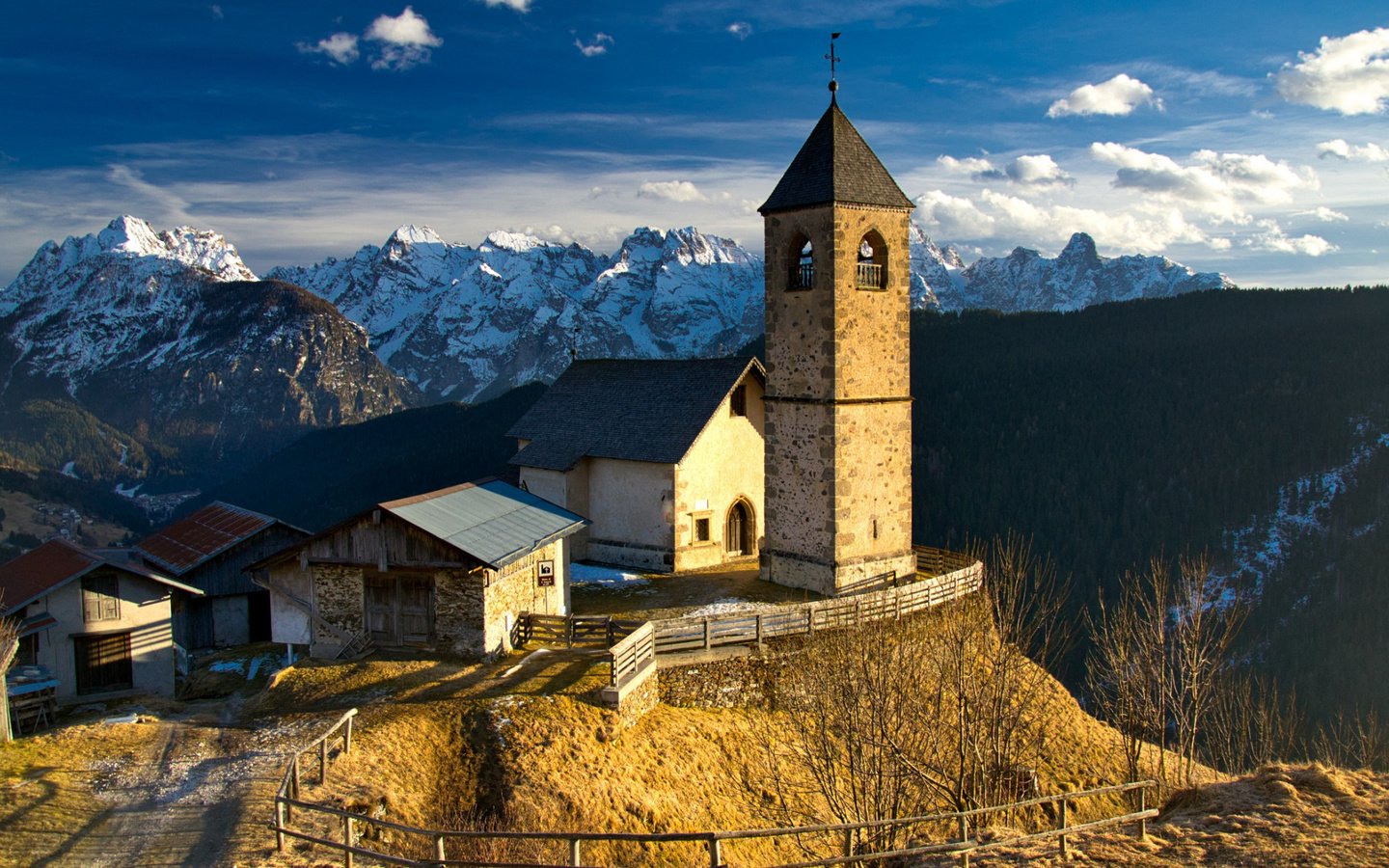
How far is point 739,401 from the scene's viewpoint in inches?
1572

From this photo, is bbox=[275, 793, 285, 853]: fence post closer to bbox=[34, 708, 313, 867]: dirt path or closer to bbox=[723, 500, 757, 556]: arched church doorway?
bbox=[34, 708, 313, 867]: dirt path

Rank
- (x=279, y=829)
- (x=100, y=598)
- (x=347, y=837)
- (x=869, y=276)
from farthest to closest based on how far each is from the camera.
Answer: (x=869, y=276) → (x=100, y=598) → (x=347, y=837) → (x=279, y=829)

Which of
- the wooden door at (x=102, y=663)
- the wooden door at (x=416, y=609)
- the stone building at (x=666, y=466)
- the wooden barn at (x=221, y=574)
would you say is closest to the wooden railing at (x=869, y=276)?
the stone building at (x=666, y=466)

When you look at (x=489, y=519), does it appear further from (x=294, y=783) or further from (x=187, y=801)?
(x=187, y=801)

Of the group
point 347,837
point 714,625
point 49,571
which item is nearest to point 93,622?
point 49,571

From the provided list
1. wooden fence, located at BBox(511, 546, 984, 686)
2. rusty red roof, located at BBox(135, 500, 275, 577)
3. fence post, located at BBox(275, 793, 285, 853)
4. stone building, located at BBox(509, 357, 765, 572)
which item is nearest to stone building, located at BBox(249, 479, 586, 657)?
wooden fence, located at BBox(511, 546, 984, 686)

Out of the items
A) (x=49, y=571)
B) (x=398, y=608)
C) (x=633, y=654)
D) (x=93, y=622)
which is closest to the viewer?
(x=633, y=654)

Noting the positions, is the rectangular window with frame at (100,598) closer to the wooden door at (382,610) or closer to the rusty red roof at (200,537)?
the rusty red roof at (200,537)

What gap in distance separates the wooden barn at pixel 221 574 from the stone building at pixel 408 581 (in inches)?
485

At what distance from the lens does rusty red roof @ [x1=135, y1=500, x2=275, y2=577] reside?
39312 mm

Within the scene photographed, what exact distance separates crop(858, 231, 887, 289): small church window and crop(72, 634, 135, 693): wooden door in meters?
25.2

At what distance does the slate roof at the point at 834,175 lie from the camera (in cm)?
3180

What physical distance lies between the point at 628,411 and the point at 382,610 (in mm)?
16248

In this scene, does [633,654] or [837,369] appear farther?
[837,369]
